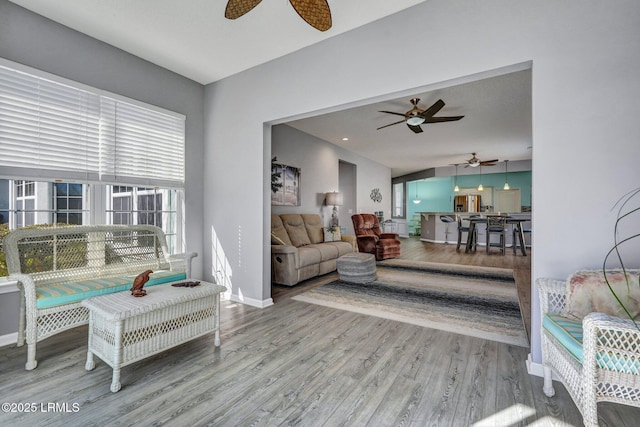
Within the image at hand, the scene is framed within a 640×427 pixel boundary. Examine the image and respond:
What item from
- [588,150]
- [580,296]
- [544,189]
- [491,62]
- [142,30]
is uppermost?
[142,30]

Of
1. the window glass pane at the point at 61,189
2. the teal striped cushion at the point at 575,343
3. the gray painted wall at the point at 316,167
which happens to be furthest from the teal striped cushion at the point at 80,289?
the teal striped cushion at the point at 575,343

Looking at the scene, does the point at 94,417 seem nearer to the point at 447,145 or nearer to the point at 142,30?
the point at 142,30

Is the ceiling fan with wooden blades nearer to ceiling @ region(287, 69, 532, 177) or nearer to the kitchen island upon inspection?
ceiling @ region(287, 69, 532, 177)

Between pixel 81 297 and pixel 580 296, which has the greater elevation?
pixel 580 296

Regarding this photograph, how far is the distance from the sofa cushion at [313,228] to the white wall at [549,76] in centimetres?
284

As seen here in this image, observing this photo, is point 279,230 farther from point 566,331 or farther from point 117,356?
point 566,331

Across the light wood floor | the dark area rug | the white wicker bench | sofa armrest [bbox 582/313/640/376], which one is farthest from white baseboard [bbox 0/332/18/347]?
sofa armrest [bbox 582/313/640/376]

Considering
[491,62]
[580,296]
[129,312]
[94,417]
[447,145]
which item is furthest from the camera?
[447,145]

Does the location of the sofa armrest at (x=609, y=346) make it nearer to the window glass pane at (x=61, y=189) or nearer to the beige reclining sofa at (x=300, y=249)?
the beige reclining sofa at (x=300, y=249)

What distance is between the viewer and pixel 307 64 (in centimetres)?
321

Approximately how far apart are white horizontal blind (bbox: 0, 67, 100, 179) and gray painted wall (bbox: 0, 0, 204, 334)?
0.18 meters

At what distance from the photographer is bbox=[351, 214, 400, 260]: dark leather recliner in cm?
664

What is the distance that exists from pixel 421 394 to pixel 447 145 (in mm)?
6688

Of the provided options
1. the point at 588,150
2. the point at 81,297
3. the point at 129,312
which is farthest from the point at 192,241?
the point at 588,150
